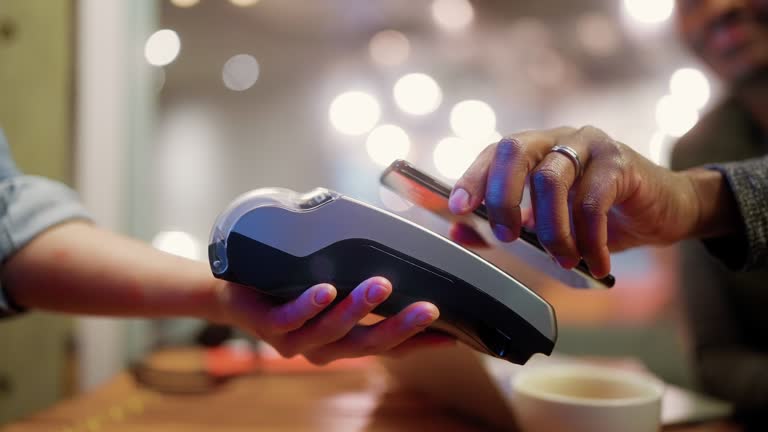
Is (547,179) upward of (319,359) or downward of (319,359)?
upward

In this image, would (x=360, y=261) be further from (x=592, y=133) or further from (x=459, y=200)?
(x=592, y=133)

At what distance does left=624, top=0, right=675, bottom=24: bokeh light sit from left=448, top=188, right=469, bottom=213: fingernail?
6.53ft

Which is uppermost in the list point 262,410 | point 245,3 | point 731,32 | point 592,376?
point 245,3

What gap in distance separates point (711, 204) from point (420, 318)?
10.2 inches

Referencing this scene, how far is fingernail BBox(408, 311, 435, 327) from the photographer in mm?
327

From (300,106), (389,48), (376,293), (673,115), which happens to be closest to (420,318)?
(376,293)

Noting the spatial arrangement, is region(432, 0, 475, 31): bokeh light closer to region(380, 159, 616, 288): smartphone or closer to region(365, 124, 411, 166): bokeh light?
region(365, 124, 411, 166): bokeh light

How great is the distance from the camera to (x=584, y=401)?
0.37m

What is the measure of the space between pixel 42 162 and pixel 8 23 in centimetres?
19

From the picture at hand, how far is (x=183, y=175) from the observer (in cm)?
332

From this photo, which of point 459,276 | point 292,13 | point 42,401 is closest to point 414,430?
point 459,276

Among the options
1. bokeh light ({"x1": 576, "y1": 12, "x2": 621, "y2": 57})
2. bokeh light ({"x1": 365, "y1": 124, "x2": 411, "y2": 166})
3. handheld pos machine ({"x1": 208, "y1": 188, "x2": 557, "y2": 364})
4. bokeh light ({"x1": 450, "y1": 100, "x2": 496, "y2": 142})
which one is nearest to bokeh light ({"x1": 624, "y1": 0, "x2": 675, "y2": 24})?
bokeh light ({"x1": 576, "y1": 12, "x2": 621, "y2": 57})

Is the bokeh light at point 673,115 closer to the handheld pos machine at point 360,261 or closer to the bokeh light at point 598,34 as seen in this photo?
A: the bokeh light at point 598,34

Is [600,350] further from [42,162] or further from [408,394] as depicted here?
[42,162]
